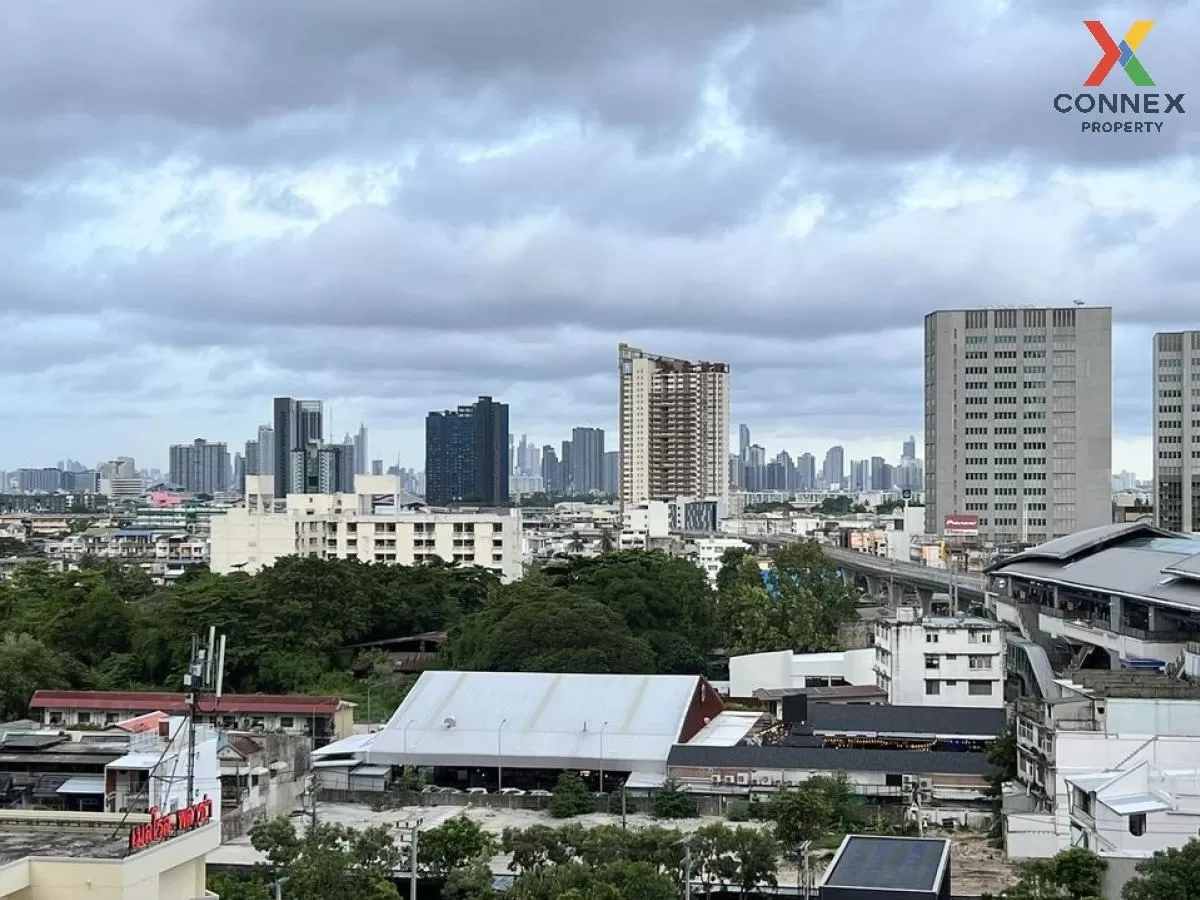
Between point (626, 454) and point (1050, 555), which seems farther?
point (626, 454)

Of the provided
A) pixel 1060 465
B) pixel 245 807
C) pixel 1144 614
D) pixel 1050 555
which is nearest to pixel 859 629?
pixel 1050 555

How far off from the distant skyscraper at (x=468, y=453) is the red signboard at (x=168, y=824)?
125630 millimetres

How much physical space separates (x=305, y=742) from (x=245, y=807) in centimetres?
274

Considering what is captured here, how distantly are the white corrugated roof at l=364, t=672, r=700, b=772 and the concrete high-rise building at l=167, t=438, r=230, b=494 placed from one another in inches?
6071

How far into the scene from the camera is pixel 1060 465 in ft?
212

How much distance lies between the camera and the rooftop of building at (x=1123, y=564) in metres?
24.3

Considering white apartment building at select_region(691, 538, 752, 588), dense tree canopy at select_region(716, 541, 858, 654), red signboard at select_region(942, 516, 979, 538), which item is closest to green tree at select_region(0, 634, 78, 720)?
dense tree canopy at select_region(716, 541, 858, 654)

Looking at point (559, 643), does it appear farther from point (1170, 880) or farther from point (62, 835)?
point (62, 835)

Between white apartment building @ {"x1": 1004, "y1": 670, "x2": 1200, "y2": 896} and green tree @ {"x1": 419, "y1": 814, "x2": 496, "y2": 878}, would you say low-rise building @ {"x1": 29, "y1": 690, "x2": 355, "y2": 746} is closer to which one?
green tree @ {"x1": 419, "y1": 814, "x2": 496, "y2": 878}

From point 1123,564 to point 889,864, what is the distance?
1474cm

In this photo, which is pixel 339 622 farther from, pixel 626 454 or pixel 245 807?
pixel 626 454

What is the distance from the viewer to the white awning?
19.9 meters

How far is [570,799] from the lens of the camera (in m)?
21.2

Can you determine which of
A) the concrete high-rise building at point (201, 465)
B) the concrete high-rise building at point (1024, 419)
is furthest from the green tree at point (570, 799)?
the concrete high-rise building at point (201, 465)
